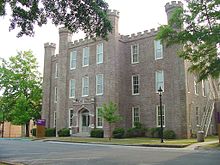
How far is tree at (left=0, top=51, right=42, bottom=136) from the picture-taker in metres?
47.8

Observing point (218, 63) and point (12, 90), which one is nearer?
point (218, 63)

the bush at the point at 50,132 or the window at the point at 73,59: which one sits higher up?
the window at the point at 73,59

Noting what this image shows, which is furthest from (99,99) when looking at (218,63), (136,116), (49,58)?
(218,63)

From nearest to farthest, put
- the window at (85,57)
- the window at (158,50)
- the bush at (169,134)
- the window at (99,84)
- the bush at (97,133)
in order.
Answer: the bush at (169,134) < the bush at (97,133) < the window at (158,50) < the window at (99,84) < the window at (85,57)

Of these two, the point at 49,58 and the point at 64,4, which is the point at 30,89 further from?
the point at 64,4

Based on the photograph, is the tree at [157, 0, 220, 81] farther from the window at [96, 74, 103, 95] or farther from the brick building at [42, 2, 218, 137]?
the window at [96, 74, 103, 95]

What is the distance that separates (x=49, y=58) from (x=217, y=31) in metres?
33.6

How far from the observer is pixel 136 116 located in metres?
35.5

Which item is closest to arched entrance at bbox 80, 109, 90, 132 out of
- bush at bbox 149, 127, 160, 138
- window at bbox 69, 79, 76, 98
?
window at bbox 69, 79, 76, 98

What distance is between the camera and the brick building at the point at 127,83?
3228cm

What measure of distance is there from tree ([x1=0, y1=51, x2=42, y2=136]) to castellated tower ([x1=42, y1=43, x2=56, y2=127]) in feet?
9.66

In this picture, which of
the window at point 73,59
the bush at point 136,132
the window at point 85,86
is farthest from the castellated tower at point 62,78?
the bush at point 136,132

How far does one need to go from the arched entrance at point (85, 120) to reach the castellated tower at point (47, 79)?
818 cm

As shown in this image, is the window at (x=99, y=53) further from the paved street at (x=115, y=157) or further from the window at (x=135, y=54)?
the paved street at (x=115, y=157)
